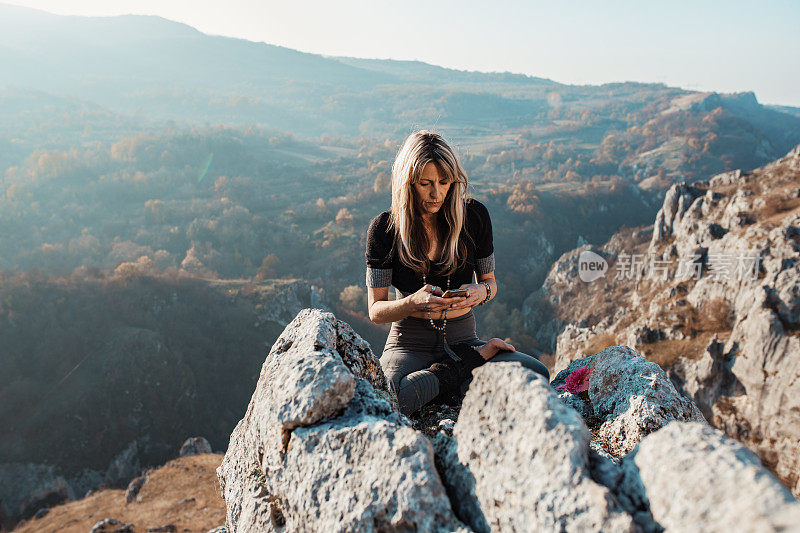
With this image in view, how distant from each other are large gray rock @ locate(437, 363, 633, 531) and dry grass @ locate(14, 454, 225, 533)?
78.7 ft

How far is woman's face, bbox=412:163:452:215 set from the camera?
441cm

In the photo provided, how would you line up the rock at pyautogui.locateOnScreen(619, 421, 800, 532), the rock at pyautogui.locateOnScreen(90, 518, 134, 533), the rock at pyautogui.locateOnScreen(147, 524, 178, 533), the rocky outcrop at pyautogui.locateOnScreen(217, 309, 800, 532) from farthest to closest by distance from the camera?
the rock at pyautogui.locateOnScreen(90, 518, 134, 533)
the rock at pyautogui.locateOnScreen(147, 524, 178, 533)
the rocky outcrop at pyautogui.locateOnScreen(217, 309, 800, 532)
the rock at pyautogui.locateOnScreen(619, 421, 800, 532)

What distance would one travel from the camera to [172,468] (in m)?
34.8

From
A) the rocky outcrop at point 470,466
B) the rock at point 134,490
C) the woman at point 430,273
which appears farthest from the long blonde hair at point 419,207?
the rock at point 134,490

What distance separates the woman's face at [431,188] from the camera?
4.41 metres

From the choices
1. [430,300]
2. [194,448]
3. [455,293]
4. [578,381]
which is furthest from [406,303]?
[194,448]

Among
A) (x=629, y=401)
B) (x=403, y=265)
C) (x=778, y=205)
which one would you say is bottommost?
(x=778, y=205)

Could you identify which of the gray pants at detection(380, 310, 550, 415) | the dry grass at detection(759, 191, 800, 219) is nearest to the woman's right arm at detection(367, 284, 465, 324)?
the gray pants at detection(380, 310, 550, 415)

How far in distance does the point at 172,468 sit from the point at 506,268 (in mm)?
84039

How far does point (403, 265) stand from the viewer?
16.0 feet

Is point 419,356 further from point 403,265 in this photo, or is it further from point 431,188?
point 431,188

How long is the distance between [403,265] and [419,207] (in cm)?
65

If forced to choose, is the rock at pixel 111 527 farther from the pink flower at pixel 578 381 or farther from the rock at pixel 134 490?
the pink flower at pixel 578 381

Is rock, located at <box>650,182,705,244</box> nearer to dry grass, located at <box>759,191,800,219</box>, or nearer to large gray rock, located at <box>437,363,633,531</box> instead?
dry grass, located at <box>759,191,800,219</box>
